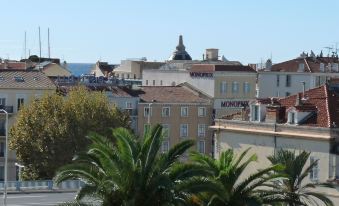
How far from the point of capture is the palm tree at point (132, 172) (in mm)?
Answer: 33469

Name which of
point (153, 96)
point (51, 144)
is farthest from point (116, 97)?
point (51, 144)

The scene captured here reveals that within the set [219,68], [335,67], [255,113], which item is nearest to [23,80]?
[219,68]

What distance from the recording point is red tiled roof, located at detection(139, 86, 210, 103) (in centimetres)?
10714

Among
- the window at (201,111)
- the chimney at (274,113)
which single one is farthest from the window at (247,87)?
the chimney at (274,113)

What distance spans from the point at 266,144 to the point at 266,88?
226 feet

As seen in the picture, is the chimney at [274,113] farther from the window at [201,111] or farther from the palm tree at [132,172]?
the window at [201,111]

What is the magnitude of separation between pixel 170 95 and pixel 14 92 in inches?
734

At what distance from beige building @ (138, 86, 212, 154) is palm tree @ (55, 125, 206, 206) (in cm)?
7020

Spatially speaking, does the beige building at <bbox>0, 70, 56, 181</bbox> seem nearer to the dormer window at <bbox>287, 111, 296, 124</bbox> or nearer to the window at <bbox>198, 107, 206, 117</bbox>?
the window at <bbox>198, 107, 206, 117</bbox>

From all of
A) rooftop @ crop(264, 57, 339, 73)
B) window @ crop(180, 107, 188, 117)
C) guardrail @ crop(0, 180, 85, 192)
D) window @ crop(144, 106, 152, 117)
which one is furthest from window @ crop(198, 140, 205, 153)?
guardrail @ crop(0, 180, 85, 192)

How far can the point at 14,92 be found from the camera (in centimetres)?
9750

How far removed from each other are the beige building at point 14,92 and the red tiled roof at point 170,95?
486 inches

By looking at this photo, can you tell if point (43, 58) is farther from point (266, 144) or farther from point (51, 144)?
point (266, 144)

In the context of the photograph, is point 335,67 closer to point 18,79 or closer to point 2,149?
point 18,79
